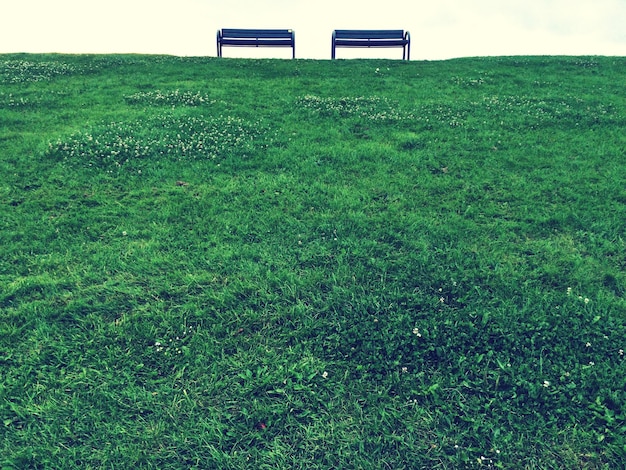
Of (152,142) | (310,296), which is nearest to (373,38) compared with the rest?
(152,142)

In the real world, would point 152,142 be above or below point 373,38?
below

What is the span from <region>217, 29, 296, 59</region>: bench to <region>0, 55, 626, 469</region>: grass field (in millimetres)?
10758

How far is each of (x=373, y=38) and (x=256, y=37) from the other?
5599 millimetres

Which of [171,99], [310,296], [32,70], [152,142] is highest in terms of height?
[32,70]

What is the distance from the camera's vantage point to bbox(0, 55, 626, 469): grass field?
3883mm

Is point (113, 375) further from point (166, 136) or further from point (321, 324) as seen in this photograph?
point (166, 136)

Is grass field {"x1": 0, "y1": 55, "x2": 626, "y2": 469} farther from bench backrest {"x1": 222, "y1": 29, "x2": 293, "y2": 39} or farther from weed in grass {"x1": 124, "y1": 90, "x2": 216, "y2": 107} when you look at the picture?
bench backrest {"x1": 222, "y1": 29, "x2": 293, "y2": 39}

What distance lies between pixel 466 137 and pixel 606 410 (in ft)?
25.8

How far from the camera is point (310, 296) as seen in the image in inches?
212

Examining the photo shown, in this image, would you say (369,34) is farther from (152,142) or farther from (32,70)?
(32,70)

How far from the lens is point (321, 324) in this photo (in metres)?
4.99

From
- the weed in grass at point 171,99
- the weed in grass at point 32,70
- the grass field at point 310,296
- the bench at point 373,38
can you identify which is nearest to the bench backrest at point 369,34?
the bench at point 373,38

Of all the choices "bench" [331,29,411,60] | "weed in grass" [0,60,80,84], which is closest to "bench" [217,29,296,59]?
"bench" [331,29,411,60]

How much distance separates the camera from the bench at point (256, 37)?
19859 millimetres
